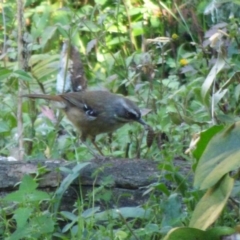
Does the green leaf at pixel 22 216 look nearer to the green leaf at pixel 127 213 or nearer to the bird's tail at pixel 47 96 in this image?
the green leaf at pixel 127 213

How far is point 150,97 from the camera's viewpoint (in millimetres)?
6898

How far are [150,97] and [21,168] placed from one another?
2.34 meters

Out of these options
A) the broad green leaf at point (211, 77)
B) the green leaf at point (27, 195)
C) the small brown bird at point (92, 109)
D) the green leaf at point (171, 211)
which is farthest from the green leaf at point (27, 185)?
the small brown bird at point (92, 109)

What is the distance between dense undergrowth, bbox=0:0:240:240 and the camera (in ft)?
11.7

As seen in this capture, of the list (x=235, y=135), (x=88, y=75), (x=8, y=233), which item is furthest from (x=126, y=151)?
(x=88, y=75)

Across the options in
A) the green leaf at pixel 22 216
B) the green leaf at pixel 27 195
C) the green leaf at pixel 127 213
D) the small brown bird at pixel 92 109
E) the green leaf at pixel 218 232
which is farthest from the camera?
the small brown bird at pixel 92 109

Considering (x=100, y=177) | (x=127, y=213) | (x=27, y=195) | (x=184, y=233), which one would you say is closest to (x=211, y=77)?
(x=100, y=177)

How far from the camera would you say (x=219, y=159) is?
349 centimetres

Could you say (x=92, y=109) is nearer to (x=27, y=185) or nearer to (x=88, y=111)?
(x=88, y=111)

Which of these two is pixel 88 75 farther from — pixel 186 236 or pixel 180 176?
pixel 186 236

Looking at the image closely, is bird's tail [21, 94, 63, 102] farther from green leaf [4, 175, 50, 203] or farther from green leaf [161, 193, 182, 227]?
green leaf [161, 193, 182, 227]

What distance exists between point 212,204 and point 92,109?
3629 millimetres

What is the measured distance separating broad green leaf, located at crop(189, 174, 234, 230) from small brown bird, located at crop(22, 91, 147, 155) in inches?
124

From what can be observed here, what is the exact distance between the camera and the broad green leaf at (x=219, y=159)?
3381 millimetres
